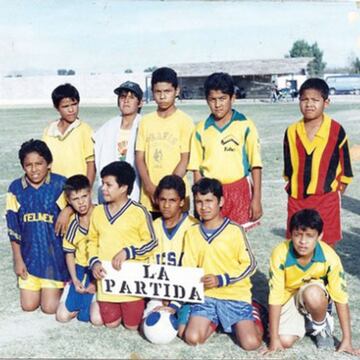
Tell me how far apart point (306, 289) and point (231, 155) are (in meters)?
1.05

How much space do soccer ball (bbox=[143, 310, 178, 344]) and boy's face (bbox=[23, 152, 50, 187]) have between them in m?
1.28

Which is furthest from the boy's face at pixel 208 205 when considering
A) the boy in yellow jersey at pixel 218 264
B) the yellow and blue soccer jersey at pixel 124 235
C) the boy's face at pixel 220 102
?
the boy's face at pixel 220 102

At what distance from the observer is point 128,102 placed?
168 inches

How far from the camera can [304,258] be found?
3.27 metres

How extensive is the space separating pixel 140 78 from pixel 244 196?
46.1 metres

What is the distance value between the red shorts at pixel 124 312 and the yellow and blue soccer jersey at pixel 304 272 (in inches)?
35.1

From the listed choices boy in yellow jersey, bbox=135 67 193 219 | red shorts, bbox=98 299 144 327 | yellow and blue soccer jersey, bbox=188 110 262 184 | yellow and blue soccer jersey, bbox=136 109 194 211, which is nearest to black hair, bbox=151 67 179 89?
boy in yellow jersey, bbox=135 67 193 219

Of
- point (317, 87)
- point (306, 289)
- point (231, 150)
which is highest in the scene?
point (317, 87)

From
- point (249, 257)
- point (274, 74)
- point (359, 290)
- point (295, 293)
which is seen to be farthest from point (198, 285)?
point (274, 74)

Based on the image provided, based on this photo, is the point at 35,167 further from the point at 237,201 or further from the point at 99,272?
the point at 237,201

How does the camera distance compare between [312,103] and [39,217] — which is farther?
[39,217]

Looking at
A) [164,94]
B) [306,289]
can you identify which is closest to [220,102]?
[164,94]

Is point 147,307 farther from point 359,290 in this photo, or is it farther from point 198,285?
point 359,290

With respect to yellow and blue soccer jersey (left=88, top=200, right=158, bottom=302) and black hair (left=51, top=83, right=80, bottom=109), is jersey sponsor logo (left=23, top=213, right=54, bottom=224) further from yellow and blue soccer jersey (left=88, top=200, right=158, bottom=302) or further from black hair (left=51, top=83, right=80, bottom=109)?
black hair (left=51, top=83, right=80, bottom=109)
